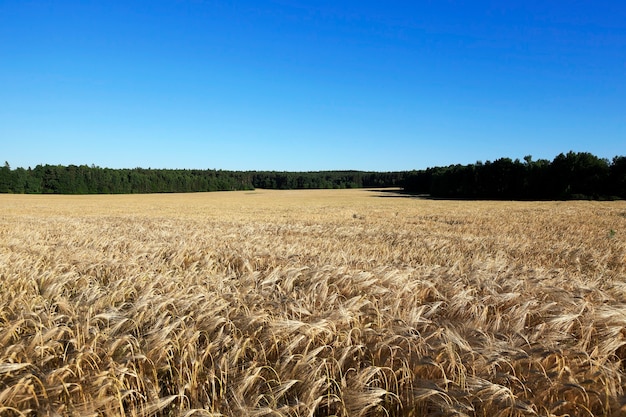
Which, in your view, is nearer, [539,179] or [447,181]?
[539,179]

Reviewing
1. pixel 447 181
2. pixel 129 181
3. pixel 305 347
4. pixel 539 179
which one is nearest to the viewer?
pixel 305 347

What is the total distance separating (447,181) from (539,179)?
68.0 ft

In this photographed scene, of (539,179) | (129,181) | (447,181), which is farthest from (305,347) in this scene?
(129,181)

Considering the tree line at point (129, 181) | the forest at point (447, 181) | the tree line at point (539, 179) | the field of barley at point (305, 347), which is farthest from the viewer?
the tree line at point (129, 181)

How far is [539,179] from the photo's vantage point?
6956cm

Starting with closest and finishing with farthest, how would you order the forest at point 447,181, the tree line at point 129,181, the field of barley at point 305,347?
1. the field of barley at point 305,347
2. the forest at point 447,181
3. the tree line at point 129,181

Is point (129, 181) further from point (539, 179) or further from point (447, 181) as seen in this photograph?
point (539, 179)

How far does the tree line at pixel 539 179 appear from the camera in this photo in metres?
60.8

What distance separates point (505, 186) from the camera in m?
75.5

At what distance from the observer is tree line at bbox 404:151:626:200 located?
6075 centimetres

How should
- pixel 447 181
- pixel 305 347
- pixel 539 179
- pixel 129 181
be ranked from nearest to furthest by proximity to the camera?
pixel 305 347 < pixel 539 179 < pixel 447 181 < pixel 129 181

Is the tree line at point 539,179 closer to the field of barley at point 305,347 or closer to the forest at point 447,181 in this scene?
the forest at point 447,181

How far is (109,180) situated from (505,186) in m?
111

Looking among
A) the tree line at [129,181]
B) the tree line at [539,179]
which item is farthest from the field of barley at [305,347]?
the tree line at [129,181]
